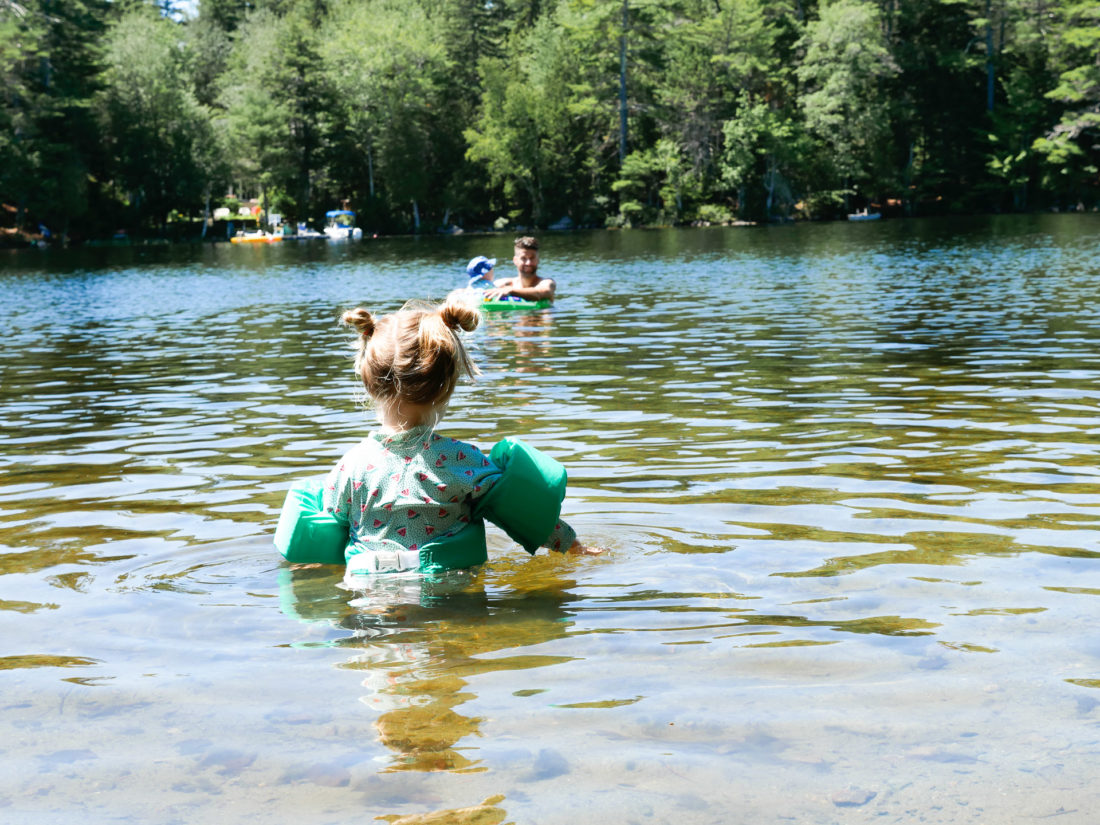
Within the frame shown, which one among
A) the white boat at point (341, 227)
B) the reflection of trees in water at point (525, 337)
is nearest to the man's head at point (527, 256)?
the reflection of trees in water at point (525, 337)

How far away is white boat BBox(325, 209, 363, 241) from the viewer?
245 feet

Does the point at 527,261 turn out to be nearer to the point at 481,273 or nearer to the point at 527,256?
the point at 527,256

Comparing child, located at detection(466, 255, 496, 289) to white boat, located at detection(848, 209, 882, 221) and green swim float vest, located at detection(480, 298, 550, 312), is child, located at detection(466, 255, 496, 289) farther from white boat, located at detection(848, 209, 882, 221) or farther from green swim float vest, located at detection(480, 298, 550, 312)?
white boat, located at detection(848, 209, 882, 221)

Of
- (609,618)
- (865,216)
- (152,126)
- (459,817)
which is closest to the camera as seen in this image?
(459,817)

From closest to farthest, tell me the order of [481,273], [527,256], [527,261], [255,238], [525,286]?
[527,256], [527,261], [525,286], [481,273], [255,238]

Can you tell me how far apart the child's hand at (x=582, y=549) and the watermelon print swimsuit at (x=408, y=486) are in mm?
576

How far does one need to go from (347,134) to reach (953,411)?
241 feet

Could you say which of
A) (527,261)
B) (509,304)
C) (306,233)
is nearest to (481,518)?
(527,261)

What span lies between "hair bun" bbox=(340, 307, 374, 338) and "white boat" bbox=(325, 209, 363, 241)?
7064 cm

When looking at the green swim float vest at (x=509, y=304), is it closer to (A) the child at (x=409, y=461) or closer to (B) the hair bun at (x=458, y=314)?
(A) the child at (x=409, y=461)

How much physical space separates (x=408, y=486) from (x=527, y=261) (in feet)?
47.1

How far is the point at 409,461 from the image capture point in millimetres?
4617

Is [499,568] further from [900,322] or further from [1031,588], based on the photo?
[900,322]

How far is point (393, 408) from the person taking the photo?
14.9 ft
